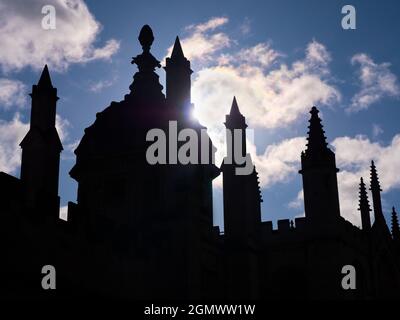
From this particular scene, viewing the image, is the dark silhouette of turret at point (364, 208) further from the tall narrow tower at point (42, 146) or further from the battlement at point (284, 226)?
the tall narrow tower at point (42, 146)

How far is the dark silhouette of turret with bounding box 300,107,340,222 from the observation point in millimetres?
28562

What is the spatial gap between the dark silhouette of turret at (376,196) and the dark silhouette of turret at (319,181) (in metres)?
10.1

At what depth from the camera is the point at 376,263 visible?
115 ft

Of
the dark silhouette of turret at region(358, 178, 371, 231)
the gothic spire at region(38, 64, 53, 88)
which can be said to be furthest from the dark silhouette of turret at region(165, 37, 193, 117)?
the dark silhouette of turret at region(358, 178, 371, 231)

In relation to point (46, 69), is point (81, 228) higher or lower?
lower

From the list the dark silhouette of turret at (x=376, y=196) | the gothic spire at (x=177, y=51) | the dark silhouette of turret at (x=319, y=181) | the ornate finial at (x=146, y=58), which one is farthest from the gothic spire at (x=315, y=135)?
the dark silhouette of turret at (x=376, y=196)

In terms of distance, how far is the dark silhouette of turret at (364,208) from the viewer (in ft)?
115

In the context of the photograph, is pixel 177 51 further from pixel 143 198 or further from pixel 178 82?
pixel 143 198

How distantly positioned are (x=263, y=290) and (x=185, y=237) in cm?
848

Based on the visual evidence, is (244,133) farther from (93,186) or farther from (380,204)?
(380,204)

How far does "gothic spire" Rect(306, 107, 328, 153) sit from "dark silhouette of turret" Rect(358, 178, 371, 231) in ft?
24.1

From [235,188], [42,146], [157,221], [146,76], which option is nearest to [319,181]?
[235,188]

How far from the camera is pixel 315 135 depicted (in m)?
29.8
